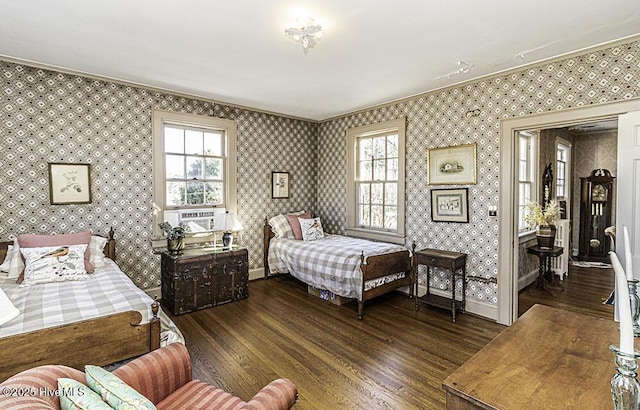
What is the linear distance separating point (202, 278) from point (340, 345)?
6.20 ft

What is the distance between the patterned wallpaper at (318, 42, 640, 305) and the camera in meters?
2.88

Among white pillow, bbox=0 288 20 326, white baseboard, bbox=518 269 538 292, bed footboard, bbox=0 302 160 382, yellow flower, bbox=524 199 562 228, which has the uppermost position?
yellow flower, bbox=524 199 562 228

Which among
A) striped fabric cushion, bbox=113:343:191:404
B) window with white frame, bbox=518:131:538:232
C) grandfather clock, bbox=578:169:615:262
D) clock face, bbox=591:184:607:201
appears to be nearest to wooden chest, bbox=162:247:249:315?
striped fabric cushion, bbox=113:343:191:404

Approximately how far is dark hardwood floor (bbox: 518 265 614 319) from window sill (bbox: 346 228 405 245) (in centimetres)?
170

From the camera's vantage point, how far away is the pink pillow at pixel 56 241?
3055mm

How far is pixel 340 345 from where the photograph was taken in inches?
121

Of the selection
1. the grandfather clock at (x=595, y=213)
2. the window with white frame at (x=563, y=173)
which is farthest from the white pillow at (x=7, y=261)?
the grandfather clock at (x=595, y=213)

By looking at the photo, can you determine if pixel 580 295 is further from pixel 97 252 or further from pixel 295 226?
pixel 97 252

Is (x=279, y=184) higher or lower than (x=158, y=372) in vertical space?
higher

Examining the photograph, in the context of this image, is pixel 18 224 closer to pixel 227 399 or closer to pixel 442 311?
pixel 227 399

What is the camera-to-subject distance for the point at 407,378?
8.30 ft

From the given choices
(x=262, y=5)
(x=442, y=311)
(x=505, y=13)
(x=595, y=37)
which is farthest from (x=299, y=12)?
(x=442, y=311)

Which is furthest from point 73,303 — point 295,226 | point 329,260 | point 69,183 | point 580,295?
point 580,295

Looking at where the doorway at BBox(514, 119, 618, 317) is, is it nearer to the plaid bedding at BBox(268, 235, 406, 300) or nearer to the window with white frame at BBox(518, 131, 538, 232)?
the window with white frame at BBox(518, 131, 538, 232)
